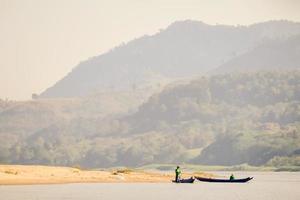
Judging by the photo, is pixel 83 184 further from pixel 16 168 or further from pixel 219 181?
pixel 219 181

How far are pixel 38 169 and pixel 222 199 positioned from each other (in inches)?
2034

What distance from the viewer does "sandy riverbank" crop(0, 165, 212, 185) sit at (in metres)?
132

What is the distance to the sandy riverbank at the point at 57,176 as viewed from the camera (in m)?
132

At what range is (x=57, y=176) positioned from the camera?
142 m

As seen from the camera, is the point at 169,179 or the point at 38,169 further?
the point at 169,179

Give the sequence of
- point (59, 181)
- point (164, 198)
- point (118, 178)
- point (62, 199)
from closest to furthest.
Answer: point (62, 199)
point (164, 198)
point (59, 181)
point (118, 178)

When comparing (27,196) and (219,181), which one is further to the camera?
(219,181)

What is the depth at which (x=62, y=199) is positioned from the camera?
320ft

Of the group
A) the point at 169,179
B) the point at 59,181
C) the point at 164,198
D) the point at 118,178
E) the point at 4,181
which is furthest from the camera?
the point at 169,179

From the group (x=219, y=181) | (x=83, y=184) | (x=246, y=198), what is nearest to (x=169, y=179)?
(x=219, y=181)

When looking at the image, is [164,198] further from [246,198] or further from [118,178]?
[118,178]

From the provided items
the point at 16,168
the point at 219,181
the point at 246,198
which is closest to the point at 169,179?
the point at 219,181

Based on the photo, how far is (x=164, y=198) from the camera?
10512cm

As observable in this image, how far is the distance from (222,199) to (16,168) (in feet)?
172
